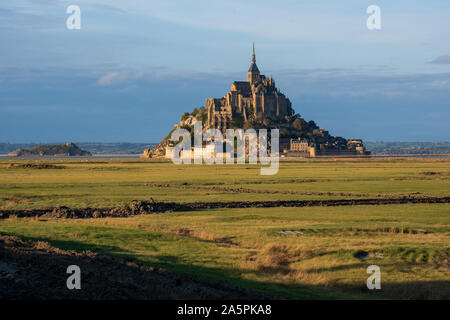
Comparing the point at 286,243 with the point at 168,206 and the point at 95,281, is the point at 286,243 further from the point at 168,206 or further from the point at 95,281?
the point at 168,206

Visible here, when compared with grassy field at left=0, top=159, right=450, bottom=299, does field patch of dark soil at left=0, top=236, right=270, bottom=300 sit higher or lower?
higher

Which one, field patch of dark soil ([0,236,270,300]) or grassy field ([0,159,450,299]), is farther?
grassy field ([0,159,450,299])

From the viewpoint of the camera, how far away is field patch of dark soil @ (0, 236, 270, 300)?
15.0m

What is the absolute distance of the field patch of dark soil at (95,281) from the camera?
1500 centimetres

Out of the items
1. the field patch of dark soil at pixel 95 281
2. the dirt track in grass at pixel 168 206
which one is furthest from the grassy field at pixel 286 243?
the dirt track in grass at pixel 168 206

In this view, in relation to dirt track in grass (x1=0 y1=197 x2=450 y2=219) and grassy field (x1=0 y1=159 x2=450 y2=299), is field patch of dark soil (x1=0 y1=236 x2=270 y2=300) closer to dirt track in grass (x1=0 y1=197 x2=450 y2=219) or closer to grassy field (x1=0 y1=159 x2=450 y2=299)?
grassy field (x1=0 y1=159 x2=450 y2=299)

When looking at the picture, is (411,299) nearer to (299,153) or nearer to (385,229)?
(385,229)

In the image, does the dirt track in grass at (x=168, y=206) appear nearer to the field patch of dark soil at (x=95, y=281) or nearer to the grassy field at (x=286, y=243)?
the grassy field at (x=286, y=243)

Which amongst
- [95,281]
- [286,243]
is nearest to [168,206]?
[286,243]

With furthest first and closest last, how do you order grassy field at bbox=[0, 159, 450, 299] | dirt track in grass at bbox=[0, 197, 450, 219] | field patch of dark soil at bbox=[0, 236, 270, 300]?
dirt track in grass at bbox=[0, 197, 450, 219]
grassy field at bbox=[0, 159, 450, 299]
field patch of dark soil at bbox=[0, 236, 270, 300]

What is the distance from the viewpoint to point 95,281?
1620 cm

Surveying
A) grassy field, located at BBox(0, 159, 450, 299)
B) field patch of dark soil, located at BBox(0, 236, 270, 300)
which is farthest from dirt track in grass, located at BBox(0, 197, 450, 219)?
field patch of dark soil, located at BBox(0, 236, 270, 300)
